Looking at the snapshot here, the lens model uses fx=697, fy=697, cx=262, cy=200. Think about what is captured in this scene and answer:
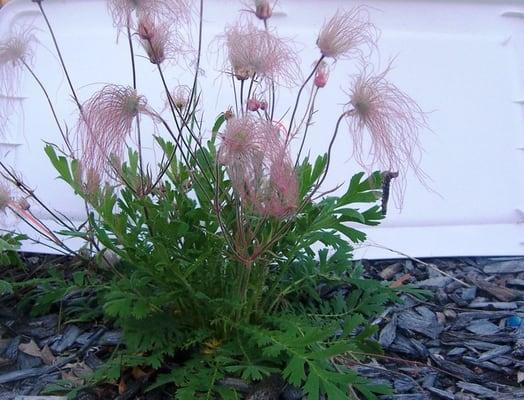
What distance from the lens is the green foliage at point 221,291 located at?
1647 mm

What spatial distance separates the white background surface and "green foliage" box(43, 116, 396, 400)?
606 mm

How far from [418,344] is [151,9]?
3.86 feet

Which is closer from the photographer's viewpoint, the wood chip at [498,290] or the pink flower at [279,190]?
the pink flower at [279,190]

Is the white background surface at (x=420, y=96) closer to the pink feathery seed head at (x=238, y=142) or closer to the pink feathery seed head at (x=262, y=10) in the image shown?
the pink feathery seed head at (x=262, y=10)

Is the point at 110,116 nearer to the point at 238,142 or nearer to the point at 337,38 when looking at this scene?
the point at 238,142

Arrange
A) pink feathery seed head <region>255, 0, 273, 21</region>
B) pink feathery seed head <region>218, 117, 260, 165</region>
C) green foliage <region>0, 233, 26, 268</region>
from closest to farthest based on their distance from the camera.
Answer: pink feathery seed head <region>218, 117, 260, 165</region> < pink feathery seed head <region>255, 0, 273, 21</region> < green foliage <region>0, 233, 26, 268</region>

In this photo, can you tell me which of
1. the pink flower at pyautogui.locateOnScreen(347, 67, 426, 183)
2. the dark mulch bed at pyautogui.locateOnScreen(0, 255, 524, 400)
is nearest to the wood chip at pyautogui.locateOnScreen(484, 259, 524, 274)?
the dark mulch bed at pyautogui.locateOnScreen(0, 255, 524, 400)

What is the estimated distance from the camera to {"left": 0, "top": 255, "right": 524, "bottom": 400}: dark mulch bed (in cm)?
180

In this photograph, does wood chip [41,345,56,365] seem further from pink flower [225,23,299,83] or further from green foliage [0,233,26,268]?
pink flower [225,23,299,83]

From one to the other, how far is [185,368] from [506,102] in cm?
170

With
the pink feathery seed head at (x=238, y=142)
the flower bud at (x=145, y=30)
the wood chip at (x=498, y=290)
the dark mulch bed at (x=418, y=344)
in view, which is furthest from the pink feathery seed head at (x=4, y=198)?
the wood chip at (x=498, y=290)

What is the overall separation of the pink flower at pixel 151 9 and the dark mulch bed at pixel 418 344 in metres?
0.89

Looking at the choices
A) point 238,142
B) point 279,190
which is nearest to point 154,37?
point 238,142

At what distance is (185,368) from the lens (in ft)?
5.63
